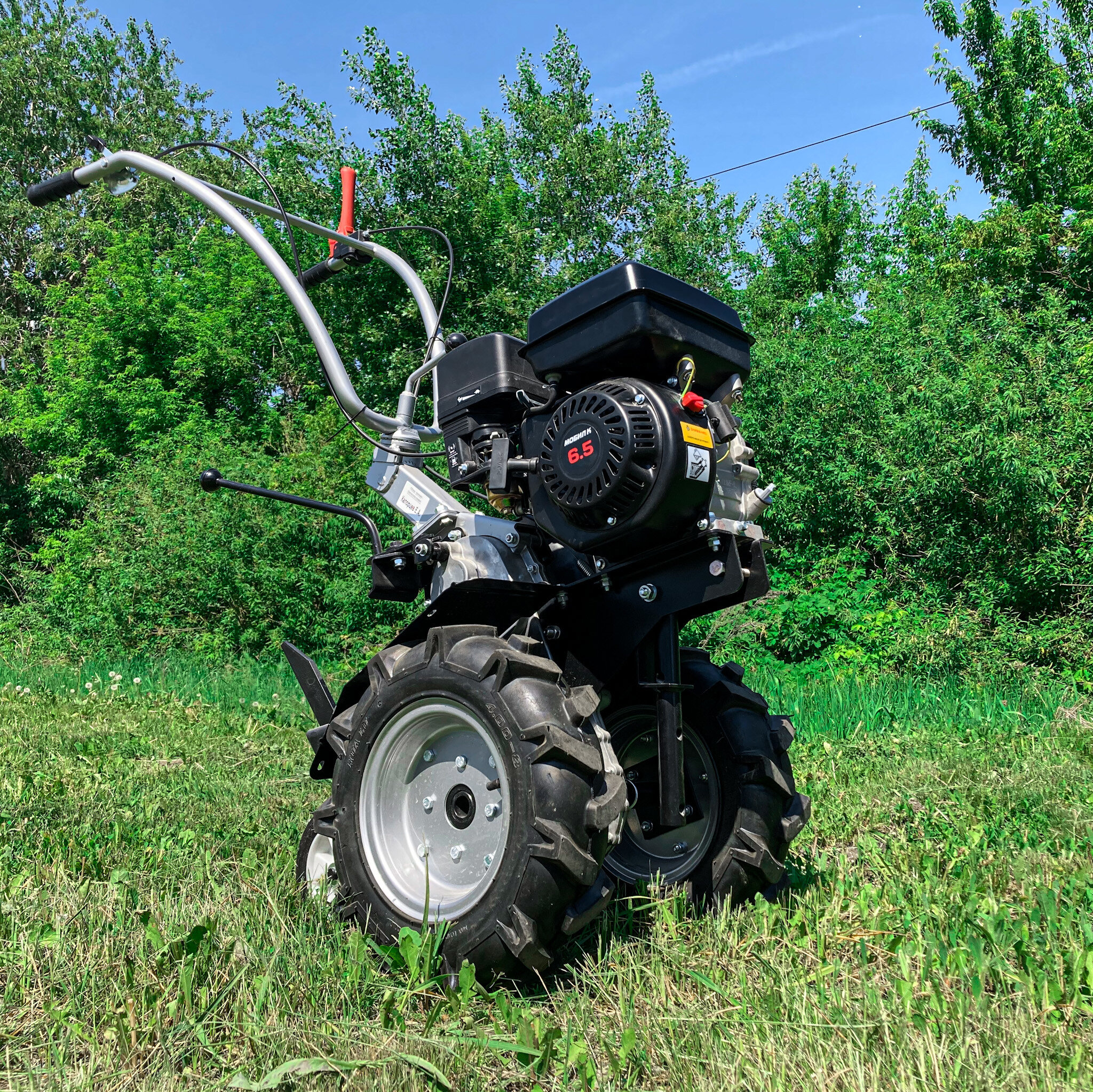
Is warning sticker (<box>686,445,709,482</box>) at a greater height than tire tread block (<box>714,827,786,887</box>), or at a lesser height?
greater

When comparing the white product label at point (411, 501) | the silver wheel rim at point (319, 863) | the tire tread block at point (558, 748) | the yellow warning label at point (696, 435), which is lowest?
the silver wheel rim at point (319, 863)

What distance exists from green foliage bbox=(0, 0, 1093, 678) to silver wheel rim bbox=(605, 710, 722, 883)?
18.8ft

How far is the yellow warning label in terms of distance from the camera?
258 cm

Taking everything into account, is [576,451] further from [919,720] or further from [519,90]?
[519,90]

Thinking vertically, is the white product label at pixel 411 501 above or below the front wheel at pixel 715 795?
above

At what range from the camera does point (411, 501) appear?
11.6ft

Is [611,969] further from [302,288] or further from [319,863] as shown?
[302,288]

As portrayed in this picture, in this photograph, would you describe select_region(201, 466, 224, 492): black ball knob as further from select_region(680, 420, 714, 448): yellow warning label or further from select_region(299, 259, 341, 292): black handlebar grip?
select_region(680, 420, 714, 448): yellow warning label

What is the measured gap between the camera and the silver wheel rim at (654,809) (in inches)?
118

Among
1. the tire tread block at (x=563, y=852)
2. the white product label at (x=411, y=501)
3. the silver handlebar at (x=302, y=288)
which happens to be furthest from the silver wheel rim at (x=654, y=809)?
the silver handlebar at (x=302, y=288)

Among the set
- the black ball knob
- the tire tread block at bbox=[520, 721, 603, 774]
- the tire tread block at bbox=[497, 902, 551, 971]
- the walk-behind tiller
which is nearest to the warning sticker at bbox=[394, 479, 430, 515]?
the walk-behind tiller

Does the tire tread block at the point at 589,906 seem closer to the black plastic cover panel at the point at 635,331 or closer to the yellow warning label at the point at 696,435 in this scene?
the yellow warning label at the point at 696,435

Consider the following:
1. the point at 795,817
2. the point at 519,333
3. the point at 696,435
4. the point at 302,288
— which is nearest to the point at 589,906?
the point at 795,817

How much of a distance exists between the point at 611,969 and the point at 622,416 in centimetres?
144
